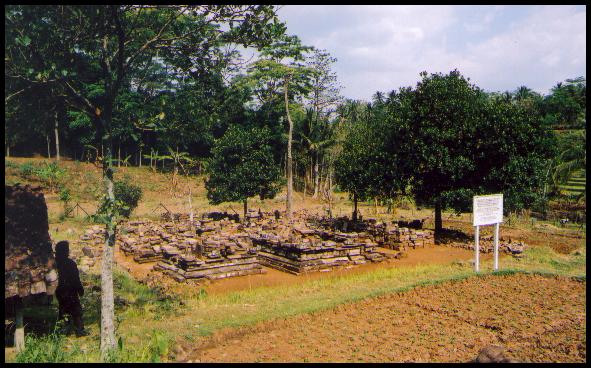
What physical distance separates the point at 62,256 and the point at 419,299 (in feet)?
28.1

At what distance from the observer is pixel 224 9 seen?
854 centimetres

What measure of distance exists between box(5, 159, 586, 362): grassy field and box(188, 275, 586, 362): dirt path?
546 mm

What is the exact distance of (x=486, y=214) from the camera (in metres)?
15.0

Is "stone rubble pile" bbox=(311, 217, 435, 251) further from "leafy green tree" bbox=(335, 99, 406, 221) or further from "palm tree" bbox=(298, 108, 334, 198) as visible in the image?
"palm tree" bbox=(298, 108, 334, 198)

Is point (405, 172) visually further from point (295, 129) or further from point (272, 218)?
point (295, 129)

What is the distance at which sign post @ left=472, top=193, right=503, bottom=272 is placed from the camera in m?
14.6

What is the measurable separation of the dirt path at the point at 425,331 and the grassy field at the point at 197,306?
546mm

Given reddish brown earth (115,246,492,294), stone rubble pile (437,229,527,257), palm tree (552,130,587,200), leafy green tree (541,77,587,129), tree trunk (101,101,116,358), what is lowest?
reddish brown earth (115,246,492,294)

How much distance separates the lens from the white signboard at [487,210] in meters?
14.7

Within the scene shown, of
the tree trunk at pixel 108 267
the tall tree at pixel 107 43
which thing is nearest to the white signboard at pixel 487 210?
the tall tree at pixel 107 43

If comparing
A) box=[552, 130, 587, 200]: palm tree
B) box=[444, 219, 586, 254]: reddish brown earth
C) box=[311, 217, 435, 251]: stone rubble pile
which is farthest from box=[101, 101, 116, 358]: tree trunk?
box=[552, 130, 587, 200]: palm tree

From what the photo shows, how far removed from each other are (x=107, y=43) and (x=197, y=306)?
6.64 meters

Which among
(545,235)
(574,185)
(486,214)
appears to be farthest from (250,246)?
(574,185)
